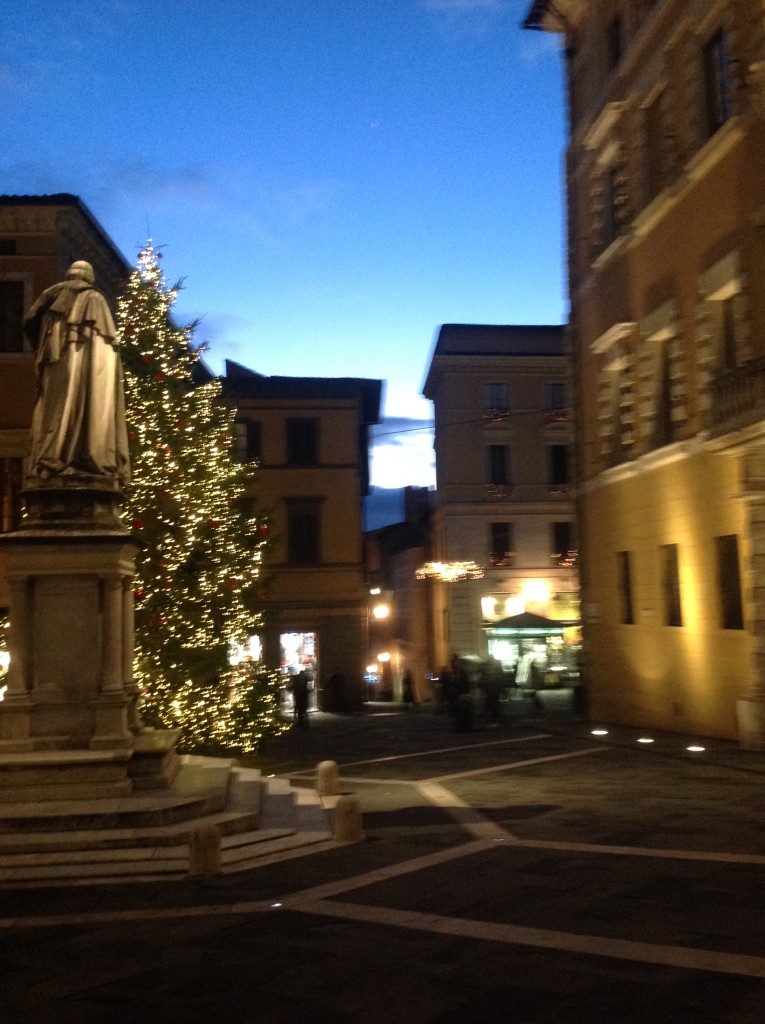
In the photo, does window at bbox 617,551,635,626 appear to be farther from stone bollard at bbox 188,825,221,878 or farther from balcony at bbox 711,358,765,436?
stone bollard at bbox 188,825,221,878

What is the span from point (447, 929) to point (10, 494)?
19.9 meters

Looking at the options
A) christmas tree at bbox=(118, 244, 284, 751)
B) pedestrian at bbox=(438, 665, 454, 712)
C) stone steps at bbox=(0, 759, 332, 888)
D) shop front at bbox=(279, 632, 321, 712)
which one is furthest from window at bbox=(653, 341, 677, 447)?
shop front at bbox=(279, 632, 321, 712)

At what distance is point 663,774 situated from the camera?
15.5 metres

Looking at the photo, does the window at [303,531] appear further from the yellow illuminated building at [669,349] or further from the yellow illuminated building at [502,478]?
the yellow illuminated building at [669,349]

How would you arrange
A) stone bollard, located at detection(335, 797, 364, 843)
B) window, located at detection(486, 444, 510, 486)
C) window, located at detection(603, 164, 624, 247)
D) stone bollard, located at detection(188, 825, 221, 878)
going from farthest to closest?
window, located at detection(486, 444, 510, 486)
window, located at detection(603, 164, 624, 247)
stone bollard, located at detection(335, 797, 364, 843)
stone bollard, located at detection(188, 825, 221, 878)

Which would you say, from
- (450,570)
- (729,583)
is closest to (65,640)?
(729,583)

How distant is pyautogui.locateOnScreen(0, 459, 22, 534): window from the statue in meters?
13.0

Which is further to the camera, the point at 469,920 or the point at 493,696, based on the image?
the point at 493,696

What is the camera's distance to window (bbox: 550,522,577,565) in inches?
1695

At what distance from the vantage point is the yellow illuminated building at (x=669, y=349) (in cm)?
1758

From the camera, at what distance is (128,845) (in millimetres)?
9945

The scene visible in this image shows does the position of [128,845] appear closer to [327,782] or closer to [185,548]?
[327,782]

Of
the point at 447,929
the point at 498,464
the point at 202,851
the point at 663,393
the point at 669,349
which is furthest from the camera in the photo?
the point at 498,464

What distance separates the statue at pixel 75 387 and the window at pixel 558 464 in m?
32.8
